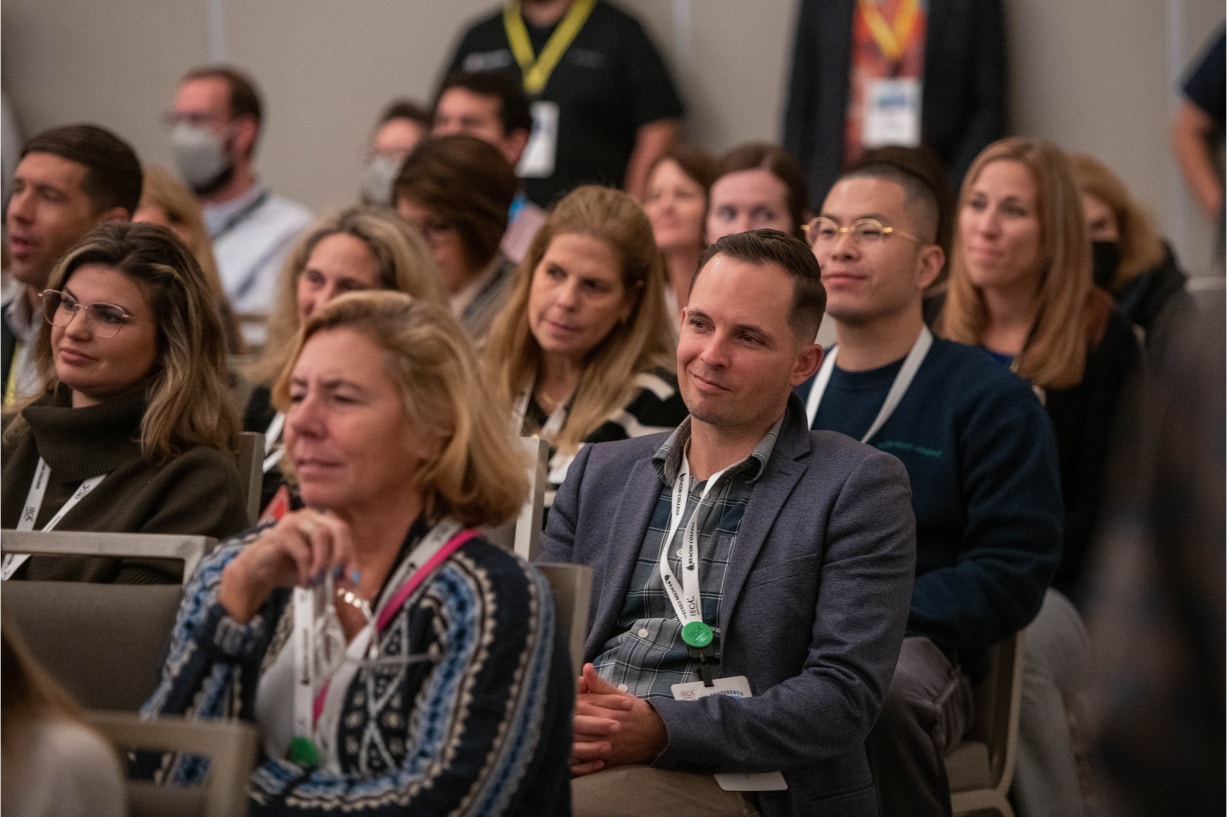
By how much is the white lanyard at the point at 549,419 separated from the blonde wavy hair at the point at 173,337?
817 mm

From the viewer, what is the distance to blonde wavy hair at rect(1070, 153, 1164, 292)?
4977 millimetres

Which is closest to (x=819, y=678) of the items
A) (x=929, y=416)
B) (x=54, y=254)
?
(x=929, y=416)

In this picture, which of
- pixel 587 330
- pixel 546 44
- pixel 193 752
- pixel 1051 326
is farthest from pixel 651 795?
pixel 546 44

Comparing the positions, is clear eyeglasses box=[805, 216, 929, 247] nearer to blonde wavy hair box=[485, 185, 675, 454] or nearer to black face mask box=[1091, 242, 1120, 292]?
blonde wavy hair box=[485, 185, 675, 454]

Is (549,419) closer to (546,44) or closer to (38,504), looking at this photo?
(38,504)

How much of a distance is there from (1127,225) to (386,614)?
3.79m

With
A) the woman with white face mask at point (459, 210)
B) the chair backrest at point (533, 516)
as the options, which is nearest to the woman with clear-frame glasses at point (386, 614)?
the chair backrest at point (533, 516)

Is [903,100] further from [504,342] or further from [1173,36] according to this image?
[504,342]

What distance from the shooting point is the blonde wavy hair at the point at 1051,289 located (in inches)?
147

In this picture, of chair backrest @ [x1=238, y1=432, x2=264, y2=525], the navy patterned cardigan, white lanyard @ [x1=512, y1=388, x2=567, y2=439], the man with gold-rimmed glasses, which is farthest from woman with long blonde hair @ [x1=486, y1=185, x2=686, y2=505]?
the navy patterned cardigan

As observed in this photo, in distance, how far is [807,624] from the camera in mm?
2457

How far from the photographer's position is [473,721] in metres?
1.85

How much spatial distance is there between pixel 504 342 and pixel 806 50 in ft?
11.5

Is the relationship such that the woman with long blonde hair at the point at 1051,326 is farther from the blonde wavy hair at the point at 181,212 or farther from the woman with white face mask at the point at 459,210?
the blonde wavy hair at the point at 181,212
